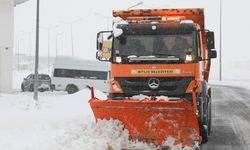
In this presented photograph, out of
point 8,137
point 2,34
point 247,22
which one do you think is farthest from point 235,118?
point 247,22

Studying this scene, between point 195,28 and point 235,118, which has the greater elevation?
point 195,28

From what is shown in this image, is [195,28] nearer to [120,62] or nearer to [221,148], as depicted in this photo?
[120,62]

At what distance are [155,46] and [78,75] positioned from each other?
74.9 feet

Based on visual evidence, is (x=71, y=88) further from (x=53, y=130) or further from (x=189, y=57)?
(x=189, y=57)

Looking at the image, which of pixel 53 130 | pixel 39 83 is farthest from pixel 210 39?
pixel 39 83

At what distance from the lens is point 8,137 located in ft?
34.5

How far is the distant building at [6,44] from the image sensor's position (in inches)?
1062

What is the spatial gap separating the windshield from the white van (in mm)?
21428

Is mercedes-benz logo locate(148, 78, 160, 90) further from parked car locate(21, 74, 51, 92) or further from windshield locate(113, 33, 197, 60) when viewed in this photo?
parked car locate(21, 74, 51, 92)

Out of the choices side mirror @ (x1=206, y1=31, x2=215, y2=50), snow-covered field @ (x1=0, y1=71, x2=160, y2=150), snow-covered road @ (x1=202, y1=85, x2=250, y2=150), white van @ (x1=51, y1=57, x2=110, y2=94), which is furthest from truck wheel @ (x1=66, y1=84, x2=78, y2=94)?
side mirror @ (x1=206, y1=31, x2=215, y2=50)

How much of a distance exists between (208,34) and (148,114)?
8.05 feet

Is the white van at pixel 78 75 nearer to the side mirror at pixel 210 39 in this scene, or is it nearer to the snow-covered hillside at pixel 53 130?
the snow-covered hillside at pixel 53 130

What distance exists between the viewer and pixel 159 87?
32.3 feet

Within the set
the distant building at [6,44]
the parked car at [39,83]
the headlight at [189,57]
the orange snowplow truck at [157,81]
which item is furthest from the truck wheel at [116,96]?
the parked car at [39,83]
